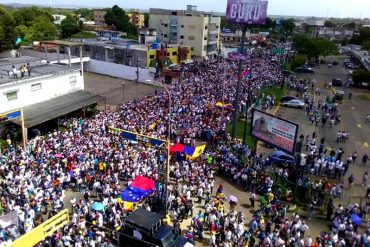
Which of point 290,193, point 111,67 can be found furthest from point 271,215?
point 111,67

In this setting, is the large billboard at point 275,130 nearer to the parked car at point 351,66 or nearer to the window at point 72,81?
the window at point 72,81

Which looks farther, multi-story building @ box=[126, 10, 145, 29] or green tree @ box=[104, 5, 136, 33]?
multi-story building @ box=[126, 10, 145, 29]

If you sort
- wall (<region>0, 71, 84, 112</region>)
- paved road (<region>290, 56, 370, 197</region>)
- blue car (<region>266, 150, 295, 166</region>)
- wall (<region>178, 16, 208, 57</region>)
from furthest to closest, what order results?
wall (<region>178, 16, 208, 57</region>) < wall (<region>0, 71, 84, 112</region>) < paved road (<region>290, 56, 370, 197</region>) < blue car (<region>266, 150, 295, 166</region>)

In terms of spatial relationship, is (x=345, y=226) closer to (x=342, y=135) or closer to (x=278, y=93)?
(x=342, y=135)

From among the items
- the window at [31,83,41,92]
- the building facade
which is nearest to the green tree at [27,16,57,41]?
the building facade

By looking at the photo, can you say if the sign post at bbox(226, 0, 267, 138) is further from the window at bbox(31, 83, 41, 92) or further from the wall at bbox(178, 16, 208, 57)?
the wall at bbox(178, 16, 208, 57)

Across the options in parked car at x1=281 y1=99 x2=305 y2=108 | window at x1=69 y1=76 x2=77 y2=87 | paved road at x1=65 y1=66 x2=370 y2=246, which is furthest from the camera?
parked car at x1=281 y1=99 x2=305 y2=108

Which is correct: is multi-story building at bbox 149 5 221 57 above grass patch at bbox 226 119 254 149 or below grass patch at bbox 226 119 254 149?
above
